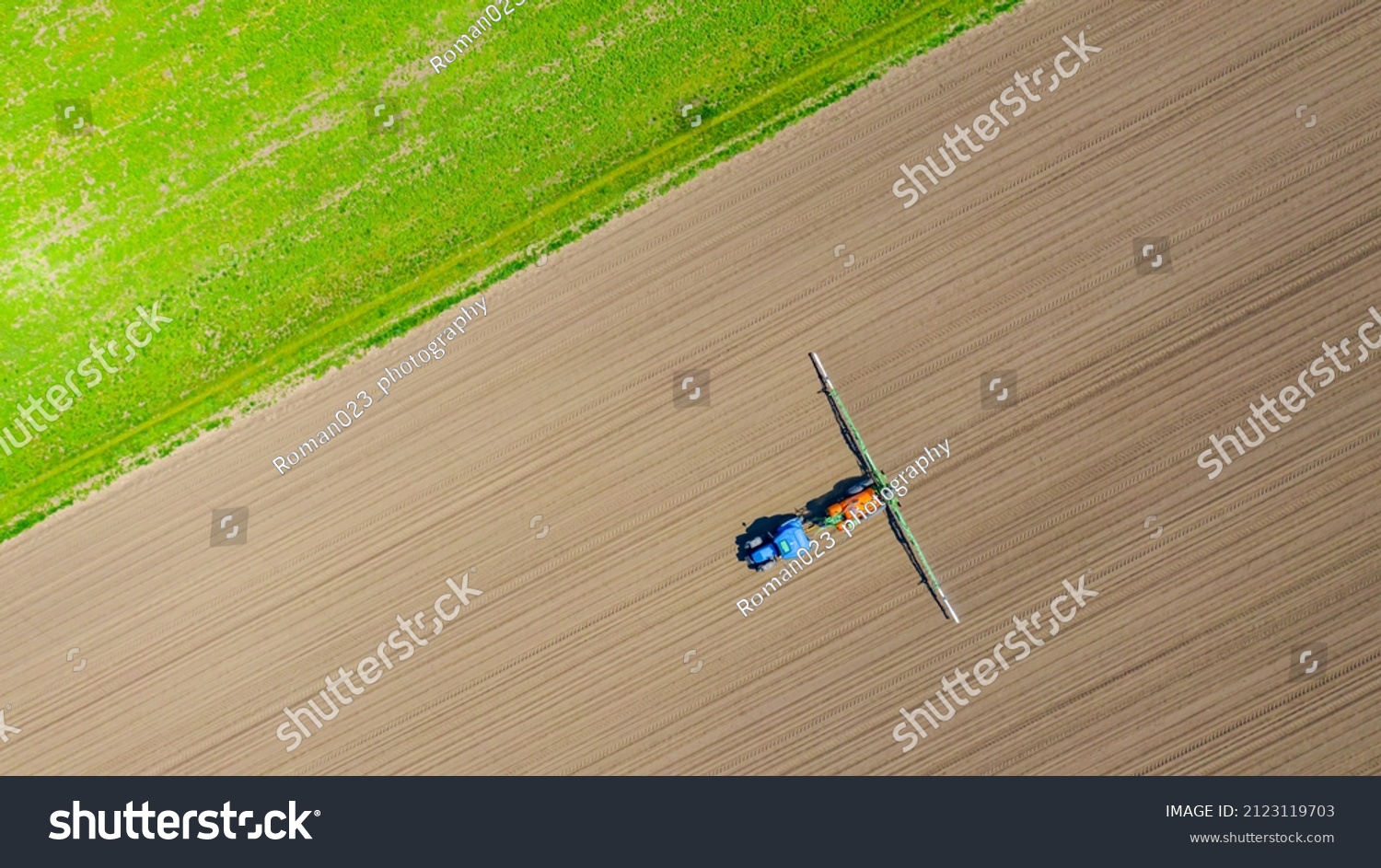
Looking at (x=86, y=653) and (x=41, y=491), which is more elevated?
(x=41, y=491)

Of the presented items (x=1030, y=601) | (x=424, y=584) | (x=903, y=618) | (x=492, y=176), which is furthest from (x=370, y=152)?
(x=1030, y=601)

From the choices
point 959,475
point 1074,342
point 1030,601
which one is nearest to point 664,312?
point 959,475

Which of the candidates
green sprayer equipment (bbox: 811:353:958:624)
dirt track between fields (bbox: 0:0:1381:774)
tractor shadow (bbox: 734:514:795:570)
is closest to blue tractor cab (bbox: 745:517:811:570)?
tractor shadow (bbox: 734:514:795:570)

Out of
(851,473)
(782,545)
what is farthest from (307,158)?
(851,473)

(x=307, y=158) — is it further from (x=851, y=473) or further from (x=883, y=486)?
(x=883, y=486)

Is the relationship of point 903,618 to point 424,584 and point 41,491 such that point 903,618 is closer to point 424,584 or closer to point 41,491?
point 424,584

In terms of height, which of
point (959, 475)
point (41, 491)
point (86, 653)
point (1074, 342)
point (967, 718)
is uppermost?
point (41, 491)
